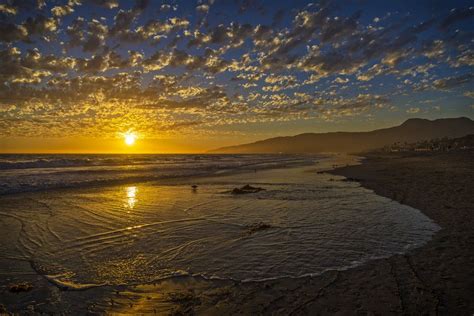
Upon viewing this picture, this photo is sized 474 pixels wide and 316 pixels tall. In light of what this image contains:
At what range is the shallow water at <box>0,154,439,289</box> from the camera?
6148 mm

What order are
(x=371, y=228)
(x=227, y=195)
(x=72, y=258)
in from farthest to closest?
(x=227, y=195) < (x=371, y=228) < (x=72, y=258)

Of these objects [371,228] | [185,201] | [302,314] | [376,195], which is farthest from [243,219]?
[376,195]

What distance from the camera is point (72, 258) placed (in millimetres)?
6996

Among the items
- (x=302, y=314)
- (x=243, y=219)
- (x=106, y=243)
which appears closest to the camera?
(x=302, y=314)

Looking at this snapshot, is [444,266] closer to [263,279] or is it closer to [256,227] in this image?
[263,279]

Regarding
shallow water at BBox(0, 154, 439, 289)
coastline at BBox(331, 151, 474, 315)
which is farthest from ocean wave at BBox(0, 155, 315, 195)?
coastline at BBox(331, 151, 474, 315)

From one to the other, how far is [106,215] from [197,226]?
466 cm

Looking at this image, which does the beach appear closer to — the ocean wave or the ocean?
the ocean

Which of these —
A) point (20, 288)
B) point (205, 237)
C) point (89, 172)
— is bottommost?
point (205, 237)

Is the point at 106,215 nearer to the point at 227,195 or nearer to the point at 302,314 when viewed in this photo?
the point at 227,195

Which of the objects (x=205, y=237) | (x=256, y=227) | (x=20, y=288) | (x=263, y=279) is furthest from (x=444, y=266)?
(x=20, y=288)

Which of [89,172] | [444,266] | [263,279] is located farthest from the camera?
[89,172]

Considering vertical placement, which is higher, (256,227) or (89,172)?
(89,172)

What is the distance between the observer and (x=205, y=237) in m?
8.43
